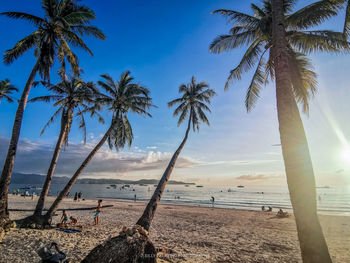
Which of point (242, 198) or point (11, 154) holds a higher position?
point (11, 154)

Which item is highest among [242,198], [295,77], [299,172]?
[295,77]

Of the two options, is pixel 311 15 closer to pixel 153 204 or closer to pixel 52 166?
pixel 153 204

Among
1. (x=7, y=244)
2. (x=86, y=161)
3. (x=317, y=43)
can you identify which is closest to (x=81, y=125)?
(x=86, y=161)

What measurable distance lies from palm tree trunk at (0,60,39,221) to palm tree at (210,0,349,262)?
945 cm

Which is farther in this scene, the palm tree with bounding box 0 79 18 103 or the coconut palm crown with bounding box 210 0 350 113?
the palm tree with bounding box 0 79 18 103

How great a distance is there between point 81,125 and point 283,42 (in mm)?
13917

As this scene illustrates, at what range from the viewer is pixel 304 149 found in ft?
11.2

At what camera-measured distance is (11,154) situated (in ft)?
26.2

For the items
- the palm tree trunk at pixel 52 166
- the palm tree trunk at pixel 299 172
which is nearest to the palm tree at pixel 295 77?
the palm tree trunk at pixel 299 172

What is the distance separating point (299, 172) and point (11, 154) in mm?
10780

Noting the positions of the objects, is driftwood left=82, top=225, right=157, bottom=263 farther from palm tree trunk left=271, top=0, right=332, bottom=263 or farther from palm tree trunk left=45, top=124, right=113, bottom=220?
palm tree trunk left=45, top=124, right=113, bottom=220

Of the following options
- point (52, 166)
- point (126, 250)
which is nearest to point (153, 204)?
point (126, 250)

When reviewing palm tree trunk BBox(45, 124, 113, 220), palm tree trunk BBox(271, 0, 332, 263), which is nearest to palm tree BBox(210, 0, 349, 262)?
palm tree trunk BBox(271, 0, 332, 263)

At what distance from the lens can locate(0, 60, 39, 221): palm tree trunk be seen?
25.1 ft
